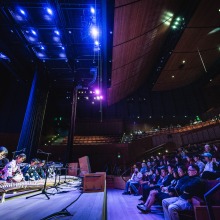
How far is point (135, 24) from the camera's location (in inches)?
245

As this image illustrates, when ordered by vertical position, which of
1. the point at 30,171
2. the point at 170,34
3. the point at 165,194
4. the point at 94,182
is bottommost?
the point at 165,194

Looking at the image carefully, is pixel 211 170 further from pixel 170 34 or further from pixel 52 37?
pixel 170 34

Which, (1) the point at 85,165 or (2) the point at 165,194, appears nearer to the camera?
(2) the point at 165,194

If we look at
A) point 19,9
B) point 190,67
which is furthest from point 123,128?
point 19,9

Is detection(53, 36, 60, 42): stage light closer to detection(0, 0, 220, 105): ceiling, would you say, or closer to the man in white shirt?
detection(0, 0, 220, 105): ceiling

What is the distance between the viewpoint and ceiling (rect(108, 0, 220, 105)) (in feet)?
19.6

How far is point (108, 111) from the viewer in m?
14.8

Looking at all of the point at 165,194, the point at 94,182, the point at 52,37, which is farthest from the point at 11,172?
the point at 52,37

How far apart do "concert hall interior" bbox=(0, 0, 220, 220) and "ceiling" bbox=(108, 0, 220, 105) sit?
63 mm

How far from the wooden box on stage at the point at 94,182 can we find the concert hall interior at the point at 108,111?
0.09 ft

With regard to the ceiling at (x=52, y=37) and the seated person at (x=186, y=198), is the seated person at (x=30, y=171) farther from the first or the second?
the ceiling at (x=52, y=37)

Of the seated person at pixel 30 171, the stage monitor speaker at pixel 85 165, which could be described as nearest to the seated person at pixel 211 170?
the stage monitor speaker at pixel 85 165

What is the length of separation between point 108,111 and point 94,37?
909 centimetres

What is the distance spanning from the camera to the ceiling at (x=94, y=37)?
5.23 metres
